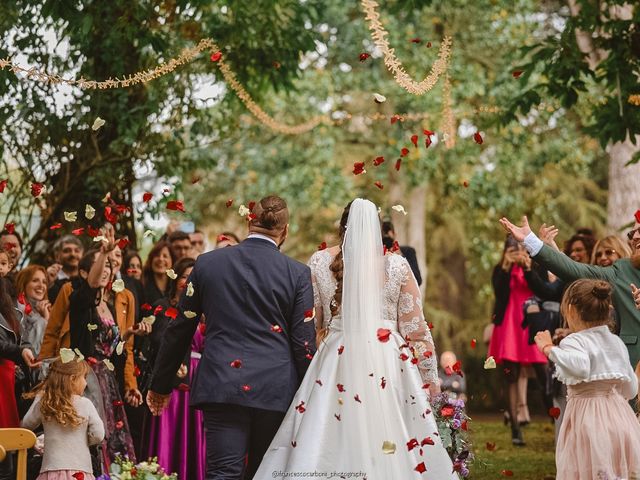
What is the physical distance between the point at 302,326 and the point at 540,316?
4.92 metres

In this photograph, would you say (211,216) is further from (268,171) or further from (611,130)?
(611,130)

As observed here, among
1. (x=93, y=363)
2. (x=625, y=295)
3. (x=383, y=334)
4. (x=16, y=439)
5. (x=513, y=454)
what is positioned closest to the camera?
(x=16, y=439)

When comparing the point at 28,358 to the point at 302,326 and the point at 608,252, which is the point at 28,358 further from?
the point at 608,252

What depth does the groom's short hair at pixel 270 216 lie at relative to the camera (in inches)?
237

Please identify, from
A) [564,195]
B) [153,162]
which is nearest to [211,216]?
[564,195]

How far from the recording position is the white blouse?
6172 mm

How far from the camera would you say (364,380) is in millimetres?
6160

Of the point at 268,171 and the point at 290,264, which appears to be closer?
the point at 290,264

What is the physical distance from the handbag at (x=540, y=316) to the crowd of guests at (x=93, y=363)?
10.9 ft

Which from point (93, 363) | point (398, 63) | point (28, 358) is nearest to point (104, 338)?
point (93, 363)

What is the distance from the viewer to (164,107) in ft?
37.6

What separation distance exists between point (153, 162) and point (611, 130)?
4.58m

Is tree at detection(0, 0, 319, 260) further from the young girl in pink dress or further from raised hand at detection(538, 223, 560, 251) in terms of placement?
the young girl in pink dress

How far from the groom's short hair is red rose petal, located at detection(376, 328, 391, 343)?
32.5 inches
